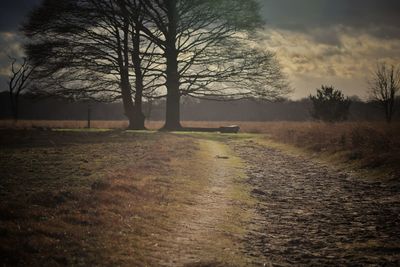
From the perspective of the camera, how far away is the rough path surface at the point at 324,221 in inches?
216

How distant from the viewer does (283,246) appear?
5.92 metres

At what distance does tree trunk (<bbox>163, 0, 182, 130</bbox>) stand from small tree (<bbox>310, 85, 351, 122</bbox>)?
11.6m

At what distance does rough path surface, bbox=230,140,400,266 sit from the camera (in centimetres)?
548

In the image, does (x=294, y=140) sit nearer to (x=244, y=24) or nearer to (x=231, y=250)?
(x=244, y=24)

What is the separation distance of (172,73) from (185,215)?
23.6 m

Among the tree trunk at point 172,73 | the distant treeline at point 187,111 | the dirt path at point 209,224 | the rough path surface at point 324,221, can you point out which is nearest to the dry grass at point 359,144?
the rough path surface at point 324,221

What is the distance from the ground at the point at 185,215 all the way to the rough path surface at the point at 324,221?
2 centimetres

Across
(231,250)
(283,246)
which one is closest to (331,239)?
(283,246)

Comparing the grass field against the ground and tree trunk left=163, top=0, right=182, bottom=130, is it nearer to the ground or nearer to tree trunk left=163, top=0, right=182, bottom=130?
the ground

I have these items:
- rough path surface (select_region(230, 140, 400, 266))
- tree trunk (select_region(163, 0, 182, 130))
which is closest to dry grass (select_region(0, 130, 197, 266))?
rough path surface (select_region(230, 140, 400, 266))

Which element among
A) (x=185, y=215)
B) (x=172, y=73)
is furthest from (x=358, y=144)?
(x=172, y=73)

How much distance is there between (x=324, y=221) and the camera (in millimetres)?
7277

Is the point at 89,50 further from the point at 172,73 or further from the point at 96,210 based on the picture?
the point at 96,210

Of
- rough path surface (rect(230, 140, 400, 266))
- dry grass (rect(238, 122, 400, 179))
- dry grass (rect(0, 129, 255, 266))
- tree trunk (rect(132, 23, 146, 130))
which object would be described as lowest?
rough path surface (rect(230, 140, 400, 266))
